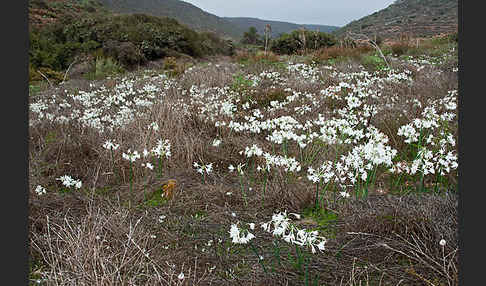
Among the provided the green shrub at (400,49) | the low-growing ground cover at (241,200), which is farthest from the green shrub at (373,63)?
the low-growing ground cover at (241,200)

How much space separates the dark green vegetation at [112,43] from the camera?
1399 centimetres

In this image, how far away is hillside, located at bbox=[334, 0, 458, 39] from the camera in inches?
1051

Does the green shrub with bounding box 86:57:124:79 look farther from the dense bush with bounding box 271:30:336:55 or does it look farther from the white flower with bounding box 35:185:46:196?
the dense bush with bounding box 271:30:336:55

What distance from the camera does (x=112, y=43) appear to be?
49.8ft

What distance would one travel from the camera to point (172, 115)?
498 centimetres

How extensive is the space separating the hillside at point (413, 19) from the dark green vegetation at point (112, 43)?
14.7m

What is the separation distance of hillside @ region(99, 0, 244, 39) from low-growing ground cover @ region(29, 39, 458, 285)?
35125mm

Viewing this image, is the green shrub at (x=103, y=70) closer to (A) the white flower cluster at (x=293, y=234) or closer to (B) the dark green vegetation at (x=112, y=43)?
(B) the dark green vegetation at (x=112, y=43)

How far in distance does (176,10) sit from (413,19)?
2947 cm

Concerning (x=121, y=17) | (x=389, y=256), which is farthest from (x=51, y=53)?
(x=389, y=256)

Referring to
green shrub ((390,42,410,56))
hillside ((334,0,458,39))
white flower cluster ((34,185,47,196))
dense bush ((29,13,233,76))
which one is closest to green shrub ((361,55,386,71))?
green shrub ((390,42,410,56))

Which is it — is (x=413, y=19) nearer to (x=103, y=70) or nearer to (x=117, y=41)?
(x=117, y=41)

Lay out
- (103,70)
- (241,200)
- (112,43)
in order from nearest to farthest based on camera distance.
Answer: (241,200), (103,70), (112,43)

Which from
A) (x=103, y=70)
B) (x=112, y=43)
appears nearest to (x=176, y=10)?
(x=112, y=43)
